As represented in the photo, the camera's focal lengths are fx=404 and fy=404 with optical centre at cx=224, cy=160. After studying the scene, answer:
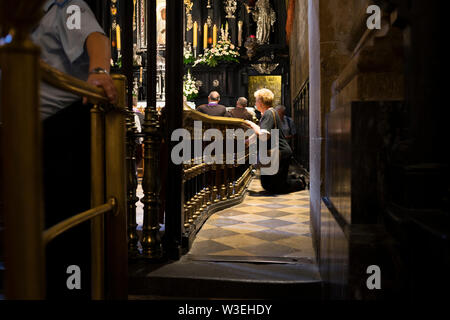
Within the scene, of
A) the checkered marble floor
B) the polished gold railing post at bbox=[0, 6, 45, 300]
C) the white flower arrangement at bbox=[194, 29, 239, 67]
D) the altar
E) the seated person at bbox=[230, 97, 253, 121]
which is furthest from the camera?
the altar

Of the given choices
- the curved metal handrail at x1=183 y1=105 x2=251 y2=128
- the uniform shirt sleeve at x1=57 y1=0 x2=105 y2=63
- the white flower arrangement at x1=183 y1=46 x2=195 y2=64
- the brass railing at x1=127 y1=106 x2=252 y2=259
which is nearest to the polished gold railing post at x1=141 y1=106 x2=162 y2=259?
Answer: the brass railing at x1=127 y1=106 x2=252 y2=259

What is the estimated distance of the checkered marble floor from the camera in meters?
2.79

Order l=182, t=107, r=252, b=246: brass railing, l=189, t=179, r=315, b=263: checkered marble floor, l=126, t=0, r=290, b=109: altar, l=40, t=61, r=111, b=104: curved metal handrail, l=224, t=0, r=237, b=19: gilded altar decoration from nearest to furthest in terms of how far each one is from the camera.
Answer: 1. l=40, t=61, r=111, b=104: curved metal handrail
2. l=189, t=179, r=315, b=263: checkered marble floor
3. l=182, t=107, r=252, b=246: brass railing
4. l=126, t=0, r=290, b=109: altar
5. l=224, t=0, r=237, b=19: gilded altar decoration

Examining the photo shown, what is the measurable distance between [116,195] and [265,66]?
42.1 ft

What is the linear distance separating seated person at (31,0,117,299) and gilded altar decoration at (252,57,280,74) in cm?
1238

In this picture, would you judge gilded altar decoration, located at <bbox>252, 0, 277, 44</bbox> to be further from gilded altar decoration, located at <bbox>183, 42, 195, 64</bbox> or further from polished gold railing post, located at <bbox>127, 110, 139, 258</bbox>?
polished gold railing post, located at <bbox>127, 110, 139, 258</bbox>

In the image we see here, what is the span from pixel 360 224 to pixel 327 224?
Answer: 532 millimetres

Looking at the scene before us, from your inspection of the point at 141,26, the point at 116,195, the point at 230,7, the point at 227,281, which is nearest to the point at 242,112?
the point at 227,281

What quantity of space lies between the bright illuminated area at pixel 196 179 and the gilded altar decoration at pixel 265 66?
10.6m

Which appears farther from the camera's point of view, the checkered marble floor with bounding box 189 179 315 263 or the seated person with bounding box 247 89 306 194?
the seated person with bounding box 247 89 306 194

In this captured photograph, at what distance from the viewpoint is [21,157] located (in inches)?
29.8

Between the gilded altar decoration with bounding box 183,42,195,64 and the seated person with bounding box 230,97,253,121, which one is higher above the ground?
the gilded altar decoration with bounding box 183,42,195,64

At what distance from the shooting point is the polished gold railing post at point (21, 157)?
0.76 metres
